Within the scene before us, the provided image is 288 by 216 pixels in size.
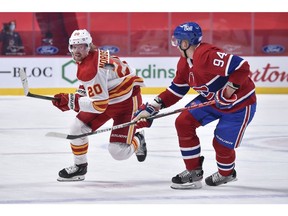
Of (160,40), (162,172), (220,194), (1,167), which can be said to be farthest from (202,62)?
(160,40)

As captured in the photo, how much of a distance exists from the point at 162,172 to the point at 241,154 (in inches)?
40.7

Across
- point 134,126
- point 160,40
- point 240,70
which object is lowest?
point 160,40

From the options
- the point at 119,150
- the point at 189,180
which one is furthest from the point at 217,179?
the point at 119,150

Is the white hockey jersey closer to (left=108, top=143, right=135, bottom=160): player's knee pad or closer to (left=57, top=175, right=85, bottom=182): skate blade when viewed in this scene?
(left=108, top=143, right=135, bottom=160): player's knee pad

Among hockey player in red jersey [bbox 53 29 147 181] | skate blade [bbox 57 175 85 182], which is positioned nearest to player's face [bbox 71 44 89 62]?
hockey player in red jersey [bbox 53 29 147 181]

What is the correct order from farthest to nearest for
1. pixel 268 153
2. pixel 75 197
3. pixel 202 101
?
pixel 268 153 → pixel 202 101 → pixel 75 197

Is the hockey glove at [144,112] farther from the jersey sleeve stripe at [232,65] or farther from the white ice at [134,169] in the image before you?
the jersey sleeve stripe at [232,65]

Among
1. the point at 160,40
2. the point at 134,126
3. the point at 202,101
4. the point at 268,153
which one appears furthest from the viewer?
the point at 160,40

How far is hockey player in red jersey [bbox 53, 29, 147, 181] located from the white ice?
163mm

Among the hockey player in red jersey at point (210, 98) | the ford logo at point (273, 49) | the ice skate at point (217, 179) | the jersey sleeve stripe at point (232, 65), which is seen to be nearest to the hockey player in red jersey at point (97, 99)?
the hockey player in red jersey at point (210, 98)

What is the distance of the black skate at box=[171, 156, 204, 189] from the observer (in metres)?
4.71

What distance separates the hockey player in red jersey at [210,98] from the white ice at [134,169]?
0.44ft

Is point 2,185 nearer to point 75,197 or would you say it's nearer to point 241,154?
point 75,197

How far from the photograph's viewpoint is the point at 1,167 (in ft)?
18.3
